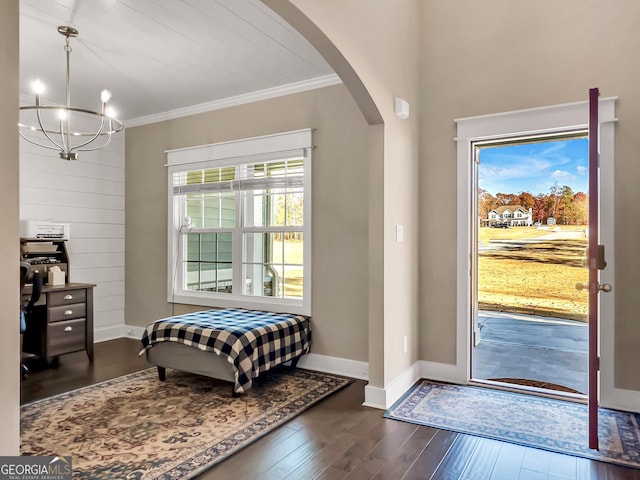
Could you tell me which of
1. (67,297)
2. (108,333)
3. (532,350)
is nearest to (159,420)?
(67,297)

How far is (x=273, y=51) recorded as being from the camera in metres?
3.40

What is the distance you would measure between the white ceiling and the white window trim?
1.37 metres

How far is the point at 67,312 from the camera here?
4.20 meters

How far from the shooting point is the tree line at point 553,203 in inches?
215

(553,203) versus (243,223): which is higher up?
(553,203)

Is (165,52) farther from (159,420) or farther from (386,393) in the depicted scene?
(386,393)

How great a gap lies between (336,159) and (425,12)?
1437 mm

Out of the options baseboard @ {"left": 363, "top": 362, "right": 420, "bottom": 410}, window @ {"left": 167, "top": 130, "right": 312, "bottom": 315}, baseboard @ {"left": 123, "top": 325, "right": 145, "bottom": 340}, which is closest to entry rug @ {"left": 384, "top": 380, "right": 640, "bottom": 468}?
baseboard @ {"left": 363, "top": 362, "right": 420, "bottom": 410}

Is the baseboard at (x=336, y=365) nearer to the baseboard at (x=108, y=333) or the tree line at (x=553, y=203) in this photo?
the baseboard at (x=108, y=333)

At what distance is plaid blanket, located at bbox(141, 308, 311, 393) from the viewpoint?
3.21m

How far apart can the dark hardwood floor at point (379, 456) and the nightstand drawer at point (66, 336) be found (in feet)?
8.51

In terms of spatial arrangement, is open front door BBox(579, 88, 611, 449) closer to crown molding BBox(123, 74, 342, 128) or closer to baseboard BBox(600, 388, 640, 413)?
baseboard BBox(600, 388, 640, 413)

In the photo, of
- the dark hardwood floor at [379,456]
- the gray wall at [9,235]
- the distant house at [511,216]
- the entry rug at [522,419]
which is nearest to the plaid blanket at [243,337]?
the dark hardwood floor at [379,456]

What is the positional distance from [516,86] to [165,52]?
8.94ft
